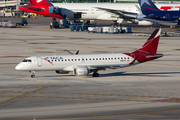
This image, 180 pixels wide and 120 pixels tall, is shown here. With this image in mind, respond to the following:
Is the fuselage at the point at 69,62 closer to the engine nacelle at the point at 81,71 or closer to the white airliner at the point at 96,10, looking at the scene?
the engine nacelle at the point at 81,71

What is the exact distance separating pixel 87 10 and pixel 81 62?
8444cm

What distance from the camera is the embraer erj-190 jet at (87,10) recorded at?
122 meters

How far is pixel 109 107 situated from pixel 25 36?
247ft

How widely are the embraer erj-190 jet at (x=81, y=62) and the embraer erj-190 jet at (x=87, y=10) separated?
76430 millimetres

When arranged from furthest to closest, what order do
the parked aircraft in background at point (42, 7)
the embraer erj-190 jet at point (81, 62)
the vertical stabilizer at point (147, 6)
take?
the parked aircraft in background at point (42, 7)
the vertical stabilizer at point (147, 6)
the embraer erj-190 jet at point (81, 62)

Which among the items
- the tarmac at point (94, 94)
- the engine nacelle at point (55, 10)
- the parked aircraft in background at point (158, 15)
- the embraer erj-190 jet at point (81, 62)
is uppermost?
the engine nacelle at point (55, 10)

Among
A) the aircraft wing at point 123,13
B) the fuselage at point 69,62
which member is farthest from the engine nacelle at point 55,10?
the fuselage at point 69,62

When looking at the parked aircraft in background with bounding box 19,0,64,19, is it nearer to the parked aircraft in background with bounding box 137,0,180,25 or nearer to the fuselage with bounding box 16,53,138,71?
the parked aircraft in background with bounding box 137,0,180,25

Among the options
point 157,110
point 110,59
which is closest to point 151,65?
point 110,59

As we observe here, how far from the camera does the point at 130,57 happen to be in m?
46.0

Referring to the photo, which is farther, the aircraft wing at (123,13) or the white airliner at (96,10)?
the white airliner at (96,10)

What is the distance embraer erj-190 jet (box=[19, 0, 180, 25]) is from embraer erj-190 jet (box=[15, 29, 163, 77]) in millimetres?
76430

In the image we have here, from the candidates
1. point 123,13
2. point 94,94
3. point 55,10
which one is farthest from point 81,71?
point 55,10

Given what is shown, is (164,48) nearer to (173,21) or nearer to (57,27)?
(173,21)
